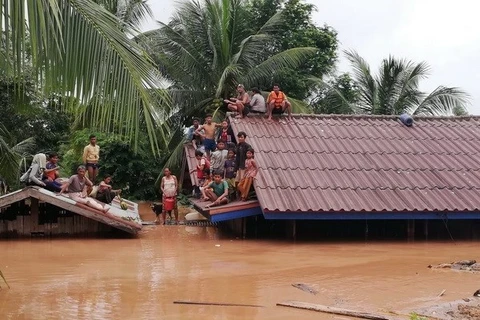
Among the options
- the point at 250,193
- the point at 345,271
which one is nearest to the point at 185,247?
the point at 250,193

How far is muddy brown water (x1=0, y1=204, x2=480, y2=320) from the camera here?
7.40 meters

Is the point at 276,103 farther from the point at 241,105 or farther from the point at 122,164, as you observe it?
the point at 122,164

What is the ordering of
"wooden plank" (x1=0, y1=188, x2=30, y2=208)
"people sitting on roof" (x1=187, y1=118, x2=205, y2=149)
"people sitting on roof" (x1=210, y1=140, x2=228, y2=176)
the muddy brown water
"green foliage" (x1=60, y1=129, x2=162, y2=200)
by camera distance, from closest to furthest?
the muddy brown water
"wooden plank" (x1=0, y1=188, x2=30, y2=208)
"people sitting on roof" (x1=210, y1=140, x2=228, y2=176)
"people sitting on roof" (x1=187, y1=118, x2=205, y2=149)
"green foliage" (x1=60, y1=129, x2=162, y2=200)

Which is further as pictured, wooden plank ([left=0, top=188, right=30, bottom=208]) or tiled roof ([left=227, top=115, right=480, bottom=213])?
wooden plank ([left=0, top=188, right=30, bottom=208])

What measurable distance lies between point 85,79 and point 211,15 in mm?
17682

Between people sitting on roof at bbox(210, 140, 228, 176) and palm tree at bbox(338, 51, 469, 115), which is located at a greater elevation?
palm tree at bbox(338, 51, 469, 115)

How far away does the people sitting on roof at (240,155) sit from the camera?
1369cm

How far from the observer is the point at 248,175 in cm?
1322

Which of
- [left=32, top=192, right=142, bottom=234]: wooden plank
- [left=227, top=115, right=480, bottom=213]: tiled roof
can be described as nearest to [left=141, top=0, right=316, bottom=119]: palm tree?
[left=227, top=115, right=480, bottom=213]: tiled roof

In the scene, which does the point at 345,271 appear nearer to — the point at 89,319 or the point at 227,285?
the point at 227,285

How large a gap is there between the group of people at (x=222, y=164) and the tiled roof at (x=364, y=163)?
0.38 metres

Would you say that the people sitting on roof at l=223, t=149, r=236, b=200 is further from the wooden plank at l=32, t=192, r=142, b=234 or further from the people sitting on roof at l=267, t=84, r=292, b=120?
the wooden plank at l=32, t=192, r=142, b=234

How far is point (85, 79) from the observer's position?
544cm

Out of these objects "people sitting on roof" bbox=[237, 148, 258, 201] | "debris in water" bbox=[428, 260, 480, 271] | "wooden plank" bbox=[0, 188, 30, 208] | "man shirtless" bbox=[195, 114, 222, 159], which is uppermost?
"man shirtless" bbox=[195, 114, 222, 159]
